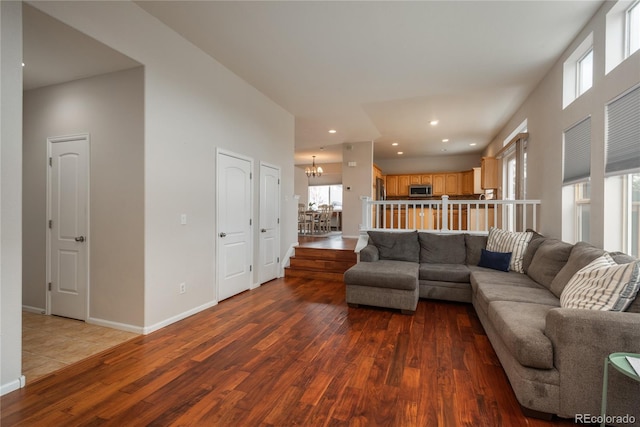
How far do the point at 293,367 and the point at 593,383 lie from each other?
6.20ft

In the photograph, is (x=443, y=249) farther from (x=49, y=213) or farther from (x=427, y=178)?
(x=427, y=178)

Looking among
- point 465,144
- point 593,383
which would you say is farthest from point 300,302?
point 465,144

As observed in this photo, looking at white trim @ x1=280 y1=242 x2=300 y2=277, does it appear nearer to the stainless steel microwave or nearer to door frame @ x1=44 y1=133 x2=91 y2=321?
door frame @ x1=44 y1=133 x2=91 y2=321

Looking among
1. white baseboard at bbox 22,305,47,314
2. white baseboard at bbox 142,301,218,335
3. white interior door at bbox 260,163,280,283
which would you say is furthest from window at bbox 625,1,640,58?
white baseboard at bbox 22,305,47,314

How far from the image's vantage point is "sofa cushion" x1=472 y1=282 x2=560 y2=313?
8.59 feet

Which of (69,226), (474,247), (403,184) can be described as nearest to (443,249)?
(474,247)

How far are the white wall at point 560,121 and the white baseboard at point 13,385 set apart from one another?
4792 millimetres

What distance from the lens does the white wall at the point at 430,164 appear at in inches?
412

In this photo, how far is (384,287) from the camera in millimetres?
3689

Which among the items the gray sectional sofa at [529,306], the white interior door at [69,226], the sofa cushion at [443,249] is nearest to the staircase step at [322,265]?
the gray sectional sofa at [529,306]

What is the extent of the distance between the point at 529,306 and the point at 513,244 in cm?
181

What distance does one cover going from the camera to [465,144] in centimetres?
872

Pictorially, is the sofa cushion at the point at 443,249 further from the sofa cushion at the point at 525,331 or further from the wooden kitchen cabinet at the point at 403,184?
the wooden kitchen cabinet at the point at 403,184

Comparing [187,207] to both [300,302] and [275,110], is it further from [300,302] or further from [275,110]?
[275,110]
